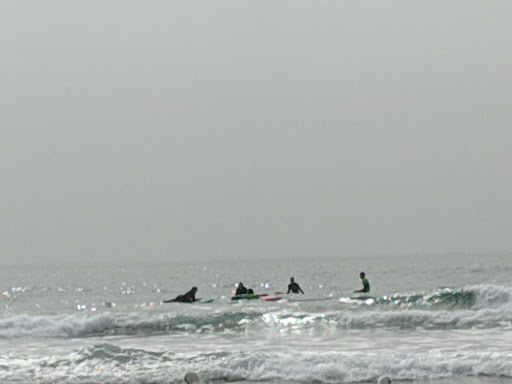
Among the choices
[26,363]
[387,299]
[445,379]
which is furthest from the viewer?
[387,299]

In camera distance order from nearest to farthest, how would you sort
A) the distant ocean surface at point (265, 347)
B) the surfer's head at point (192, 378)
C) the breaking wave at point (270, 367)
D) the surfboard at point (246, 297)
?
the surfer's head at point (192, 378) → the breaking wave at point (270, 367) → the distant ocean surface at point (265, 347) → the surfboard at point (246, 297)

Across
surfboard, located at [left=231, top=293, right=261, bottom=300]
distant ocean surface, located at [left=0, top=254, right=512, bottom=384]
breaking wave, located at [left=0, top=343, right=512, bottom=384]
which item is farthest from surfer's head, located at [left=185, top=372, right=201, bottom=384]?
surfboard, located at [left=231, top=293, right=261, bottom=300]

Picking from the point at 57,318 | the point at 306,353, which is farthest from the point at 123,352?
the point at 57,318

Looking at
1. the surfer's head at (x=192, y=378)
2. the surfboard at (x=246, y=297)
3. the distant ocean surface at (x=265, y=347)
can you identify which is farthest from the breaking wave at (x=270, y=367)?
the surfboard at (x=246, y=297)

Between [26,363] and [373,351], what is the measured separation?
6.74 meters

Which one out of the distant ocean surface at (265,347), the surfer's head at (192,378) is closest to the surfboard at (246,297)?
the distant ocean surface at (265,347)

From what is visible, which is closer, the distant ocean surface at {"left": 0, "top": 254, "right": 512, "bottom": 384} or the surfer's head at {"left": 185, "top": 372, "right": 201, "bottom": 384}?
the surfer's head at {"left": 185, "top": 372, "right": 201, "bottom": 384}

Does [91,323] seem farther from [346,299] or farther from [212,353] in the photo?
[346,299]

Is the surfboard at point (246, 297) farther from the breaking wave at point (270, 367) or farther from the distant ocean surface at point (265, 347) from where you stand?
the breaking wave at point (270, 367)

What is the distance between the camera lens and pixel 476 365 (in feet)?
45.1

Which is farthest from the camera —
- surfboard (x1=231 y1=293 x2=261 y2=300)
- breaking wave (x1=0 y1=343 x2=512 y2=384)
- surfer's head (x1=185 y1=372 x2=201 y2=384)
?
surfboard (x1=231 y1=293 x2=261 y2=300)

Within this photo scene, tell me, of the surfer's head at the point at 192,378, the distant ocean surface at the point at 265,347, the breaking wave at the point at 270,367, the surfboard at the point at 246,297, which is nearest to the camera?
the surfer's head at the point at 192,378

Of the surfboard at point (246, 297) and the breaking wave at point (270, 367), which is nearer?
the breaking wave at point (270, 367)

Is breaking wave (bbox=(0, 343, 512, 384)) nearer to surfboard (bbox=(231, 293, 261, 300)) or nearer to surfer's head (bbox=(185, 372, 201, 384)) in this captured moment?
surfer's head (bbox=(185, 372, 201, 384))
